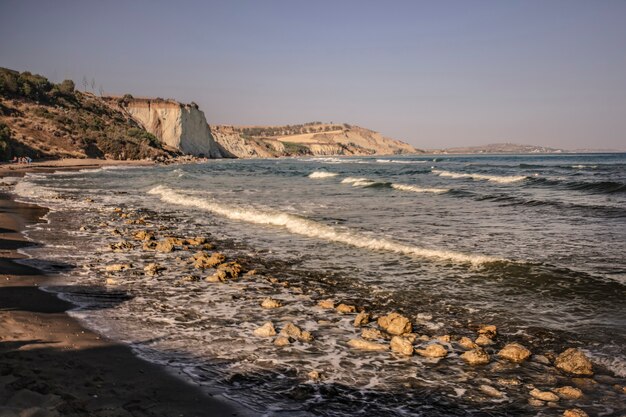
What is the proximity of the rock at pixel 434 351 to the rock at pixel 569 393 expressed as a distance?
1314 millimetres

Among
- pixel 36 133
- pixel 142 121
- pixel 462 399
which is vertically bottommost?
pixel 462 399

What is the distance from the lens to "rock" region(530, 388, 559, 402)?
4633mm

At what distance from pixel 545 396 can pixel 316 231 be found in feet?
34.5

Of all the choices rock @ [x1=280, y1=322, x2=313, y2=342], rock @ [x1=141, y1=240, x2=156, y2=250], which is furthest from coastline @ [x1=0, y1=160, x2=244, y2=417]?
rock @ [x1=141, y1=240, x2=156, y2=250]

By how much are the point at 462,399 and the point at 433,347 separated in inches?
44.2

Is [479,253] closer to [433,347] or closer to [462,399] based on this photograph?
[433,347]

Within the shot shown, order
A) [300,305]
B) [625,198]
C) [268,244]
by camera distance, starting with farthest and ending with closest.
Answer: [625,198] → [268,244] → [300,305]

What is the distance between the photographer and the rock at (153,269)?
380 inches

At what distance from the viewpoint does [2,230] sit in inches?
550

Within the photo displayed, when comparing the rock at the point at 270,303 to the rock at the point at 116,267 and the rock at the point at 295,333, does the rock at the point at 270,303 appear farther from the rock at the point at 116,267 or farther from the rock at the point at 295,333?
the rock at the point at 116,267

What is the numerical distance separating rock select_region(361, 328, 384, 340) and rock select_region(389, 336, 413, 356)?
12.7 inches

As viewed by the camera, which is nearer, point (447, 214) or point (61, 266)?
point (61, 266)

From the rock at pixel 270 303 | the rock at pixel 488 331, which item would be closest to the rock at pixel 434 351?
the rock at pixel 488 331

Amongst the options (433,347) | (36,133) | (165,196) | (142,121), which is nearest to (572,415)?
(433,347)
